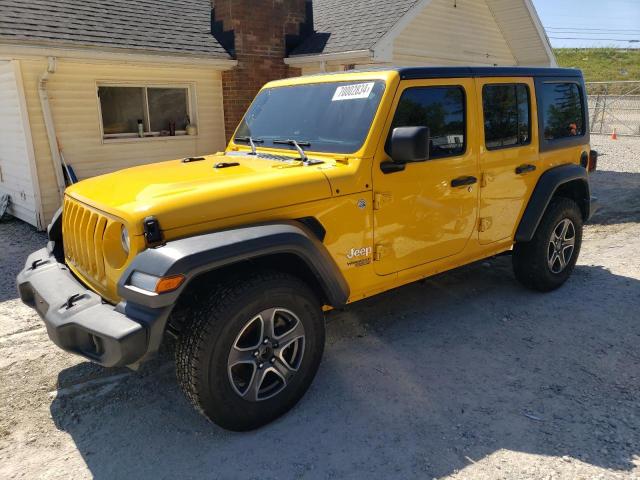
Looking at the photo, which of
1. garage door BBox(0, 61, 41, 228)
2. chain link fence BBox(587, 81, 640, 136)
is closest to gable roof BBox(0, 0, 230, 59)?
garage door BBox(0, 61, 41, 228)

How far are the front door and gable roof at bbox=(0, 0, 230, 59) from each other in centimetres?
628

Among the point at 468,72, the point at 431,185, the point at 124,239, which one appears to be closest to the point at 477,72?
the point at 468,72

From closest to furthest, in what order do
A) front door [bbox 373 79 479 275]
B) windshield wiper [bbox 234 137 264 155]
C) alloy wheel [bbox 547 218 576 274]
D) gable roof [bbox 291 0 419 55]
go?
1. front door [bbox 373 79 479 275]
2. windshield wiper [bbox 234 137 264 155]
3. alloy wheel [bbox 547 218 576 274]
4. gable roof [bbox 291 0 419 55]

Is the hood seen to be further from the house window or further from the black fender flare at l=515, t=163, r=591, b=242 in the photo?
the house window

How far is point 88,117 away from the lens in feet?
27.5

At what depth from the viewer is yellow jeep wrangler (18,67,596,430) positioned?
2.73 m

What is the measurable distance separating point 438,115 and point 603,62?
180 feet

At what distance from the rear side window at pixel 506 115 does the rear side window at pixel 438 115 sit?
30cm

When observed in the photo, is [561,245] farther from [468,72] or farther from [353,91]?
[353,91]

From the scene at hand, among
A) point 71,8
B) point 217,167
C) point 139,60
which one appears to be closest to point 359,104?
point 217,167

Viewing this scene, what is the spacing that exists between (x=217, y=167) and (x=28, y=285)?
1439 mm

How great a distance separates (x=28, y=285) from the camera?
11.1 feet

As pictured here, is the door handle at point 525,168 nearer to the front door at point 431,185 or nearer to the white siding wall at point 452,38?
the front door at point 431,185

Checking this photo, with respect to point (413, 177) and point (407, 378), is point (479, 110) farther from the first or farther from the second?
point (407, 378)
